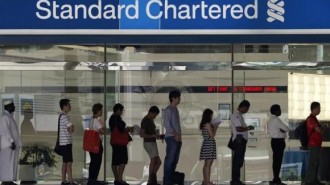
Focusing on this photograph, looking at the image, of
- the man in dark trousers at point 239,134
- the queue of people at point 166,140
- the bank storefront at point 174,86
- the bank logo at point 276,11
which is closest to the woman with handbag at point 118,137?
the queue of people at point 166,140

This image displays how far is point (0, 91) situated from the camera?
16734mm

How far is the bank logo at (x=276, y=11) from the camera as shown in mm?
12438

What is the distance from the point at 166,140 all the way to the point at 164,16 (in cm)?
283

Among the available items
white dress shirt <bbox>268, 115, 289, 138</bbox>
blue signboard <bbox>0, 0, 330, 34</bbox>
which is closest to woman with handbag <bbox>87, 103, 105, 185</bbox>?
blue signboard <bbox>0, 0, 330, 34</bbox>

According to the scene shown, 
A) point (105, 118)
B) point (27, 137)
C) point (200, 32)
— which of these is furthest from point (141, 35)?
point (27, 137)

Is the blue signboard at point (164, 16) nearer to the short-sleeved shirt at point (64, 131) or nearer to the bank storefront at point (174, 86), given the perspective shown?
the short-sleeved shirt at point (64, 131)

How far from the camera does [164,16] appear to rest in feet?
41.0

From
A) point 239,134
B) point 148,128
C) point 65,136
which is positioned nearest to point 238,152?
point 239,134

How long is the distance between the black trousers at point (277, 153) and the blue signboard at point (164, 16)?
3174mm

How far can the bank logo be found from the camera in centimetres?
1244

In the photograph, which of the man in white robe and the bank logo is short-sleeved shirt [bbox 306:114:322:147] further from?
the man in white robe

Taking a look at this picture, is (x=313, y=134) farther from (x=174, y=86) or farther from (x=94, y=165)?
(x=94, y=165)

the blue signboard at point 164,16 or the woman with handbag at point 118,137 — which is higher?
the blue signboard at point 164,16

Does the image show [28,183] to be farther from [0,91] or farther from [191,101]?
[191,101]
